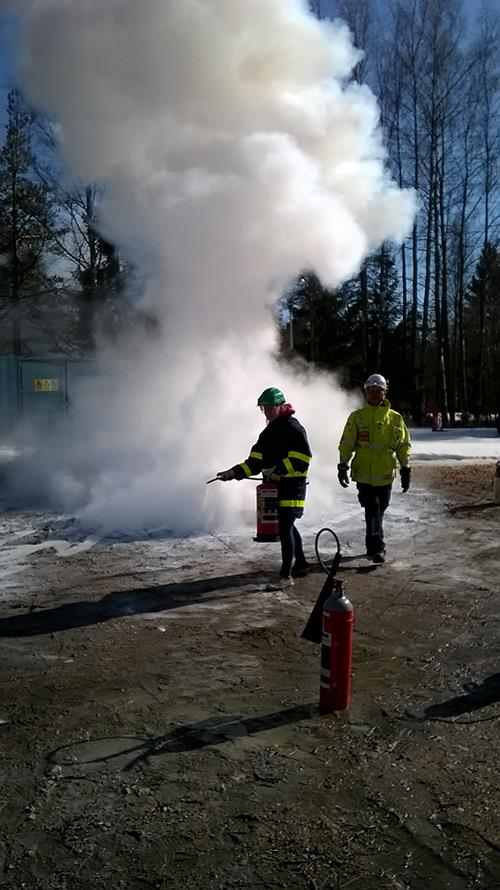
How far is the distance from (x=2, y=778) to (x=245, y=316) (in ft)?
25.0

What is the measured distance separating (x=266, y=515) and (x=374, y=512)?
1173mm

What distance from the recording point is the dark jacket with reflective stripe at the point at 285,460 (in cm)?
Result: 666

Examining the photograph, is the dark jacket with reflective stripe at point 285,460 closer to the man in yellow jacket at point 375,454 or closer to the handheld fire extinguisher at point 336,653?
the man in yellow jacket at point 375,454

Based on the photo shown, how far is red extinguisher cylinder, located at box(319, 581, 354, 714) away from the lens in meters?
3.93

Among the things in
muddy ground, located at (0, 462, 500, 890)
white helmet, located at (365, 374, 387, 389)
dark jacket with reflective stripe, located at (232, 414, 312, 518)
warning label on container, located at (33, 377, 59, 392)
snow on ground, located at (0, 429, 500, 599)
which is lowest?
muddy ground, located at (0, 462, 500, 890)

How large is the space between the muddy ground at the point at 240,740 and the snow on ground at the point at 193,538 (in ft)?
2.56

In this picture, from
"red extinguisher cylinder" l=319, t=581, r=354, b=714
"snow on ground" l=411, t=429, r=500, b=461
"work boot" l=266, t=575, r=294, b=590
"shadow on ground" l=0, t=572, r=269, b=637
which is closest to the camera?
"red extinguisher cylinder" l=319, t=581, r=354, b=714

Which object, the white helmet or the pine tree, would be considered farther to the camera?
the pine tree

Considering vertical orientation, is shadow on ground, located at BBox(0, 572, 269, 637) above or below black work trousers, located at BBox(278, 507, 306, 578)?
below

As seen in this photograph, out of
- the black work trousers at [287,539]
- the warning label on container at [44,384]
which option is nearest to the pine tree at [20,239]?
the warning label on container at [44,384]

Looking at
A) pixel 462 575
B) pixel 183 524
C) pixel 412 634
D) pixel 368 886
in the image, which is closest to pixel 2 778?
pixel 368 886

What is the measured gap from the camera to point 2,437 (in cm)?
1948

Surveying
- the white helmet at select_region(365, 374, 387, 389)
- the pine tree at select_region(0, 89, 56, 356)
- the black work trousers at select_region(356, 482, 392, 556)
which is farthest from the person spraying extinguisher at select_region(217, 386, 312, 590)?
the pine tree at select_region(0, 89, 56, 356)

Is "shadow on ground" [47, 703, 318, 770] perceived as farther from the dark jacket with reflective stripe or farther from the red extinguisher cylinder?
the dark jacket with reflective stripe
